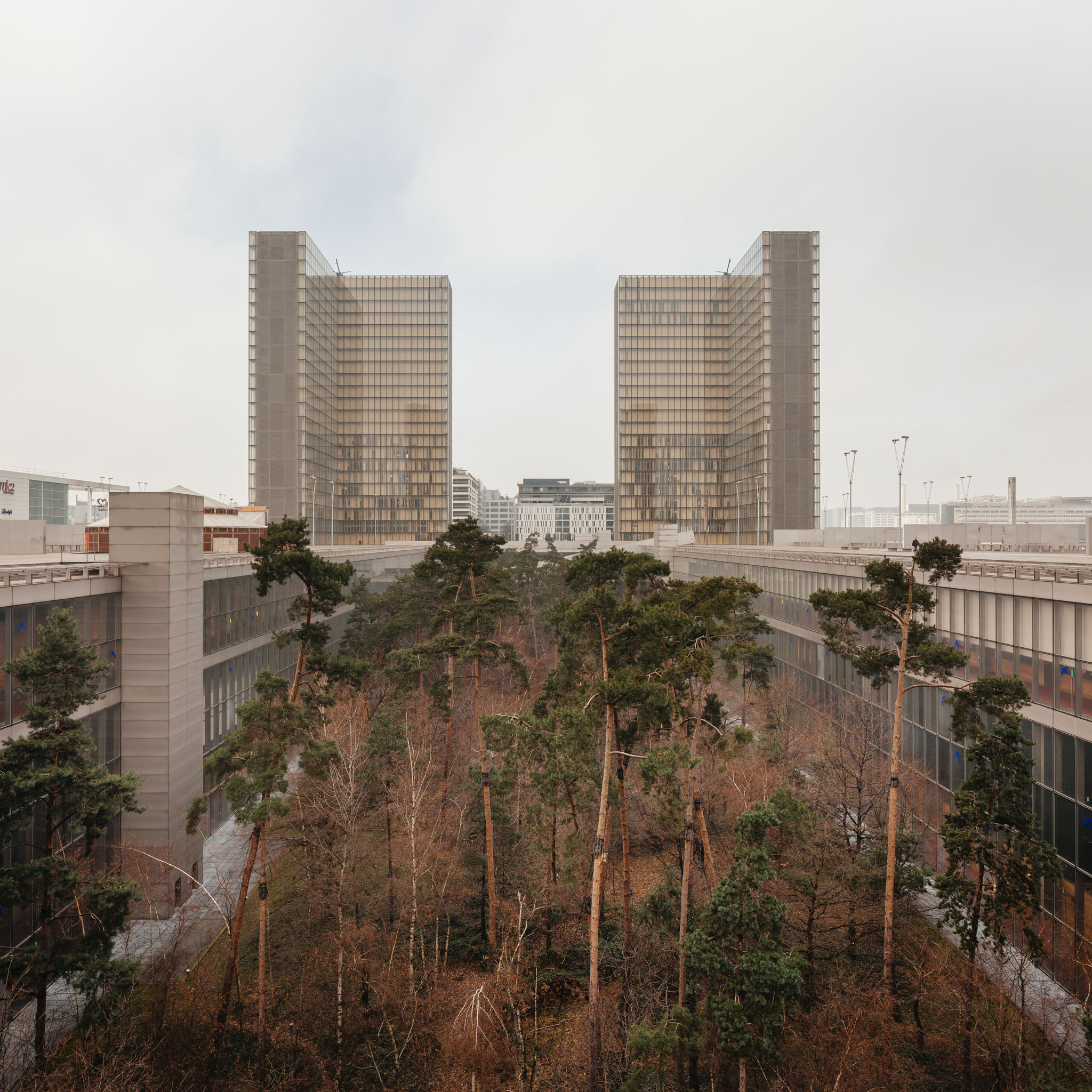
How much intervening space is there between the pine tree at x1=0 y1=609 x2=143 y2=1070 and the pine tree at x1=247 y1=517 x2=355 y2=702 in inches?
175

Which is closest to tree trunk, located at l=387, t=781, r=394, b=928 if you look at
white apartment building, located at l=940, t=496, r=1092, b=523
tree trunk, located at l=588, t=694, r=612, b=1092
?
tree trunk, located at l=588, t=694, r=612, b=1092

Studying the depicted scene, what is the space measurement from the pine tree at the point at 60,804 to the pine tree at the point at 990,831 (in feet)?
64.9

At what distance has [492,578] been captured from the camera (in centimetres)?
2900

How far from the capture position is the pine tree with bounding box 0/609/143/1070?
47.4ft

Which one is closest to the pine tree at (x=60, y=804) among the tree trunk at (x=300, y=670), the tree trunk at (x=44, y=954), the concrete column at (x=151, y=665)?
the tree trunk at (x=44, y=954)

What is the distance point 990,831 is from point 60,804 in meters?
23.4

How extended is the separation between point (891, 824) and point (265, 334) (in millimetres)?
124059

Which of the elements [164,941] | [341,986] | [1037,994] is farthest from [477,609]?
[1037,994]

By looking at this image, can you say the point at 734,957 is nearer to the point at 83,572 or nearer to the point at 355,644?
the point at 83,572

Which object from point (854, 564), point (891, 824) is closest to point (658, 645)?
point (891, 824)

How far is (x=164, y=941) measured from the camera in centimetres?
2319

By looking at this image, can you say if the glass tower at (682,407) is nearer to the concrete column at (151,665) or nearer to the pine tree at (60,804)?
the concrete column at (151,665)

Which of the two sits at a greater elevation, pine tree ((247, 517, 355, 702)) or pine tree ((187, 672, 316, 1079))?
pine tree ((247, 517, 355, 702))

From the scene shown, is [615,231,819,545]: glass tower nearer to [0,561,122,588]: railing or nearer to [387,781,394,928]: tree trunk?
[387,781,394,928]: tree trunk
